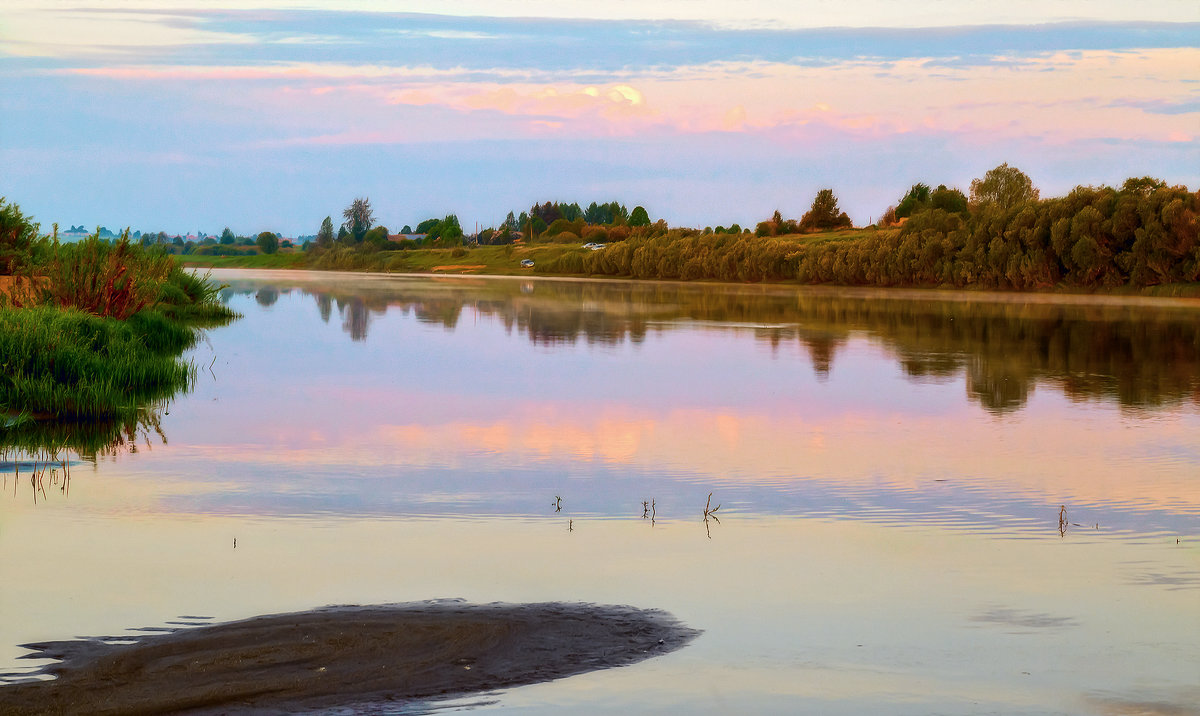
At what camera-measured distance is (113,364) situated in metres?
19.0

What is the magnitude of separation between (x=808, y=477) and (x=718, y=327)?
90.0 ft

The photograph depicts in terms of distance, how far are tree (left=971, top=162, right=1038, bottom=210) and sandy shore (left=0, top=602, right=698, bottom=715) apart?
123 metres

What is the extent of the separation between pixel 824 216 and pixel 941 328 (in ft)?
360

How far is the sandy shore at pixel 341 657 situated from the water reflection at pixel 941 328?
1284 cm

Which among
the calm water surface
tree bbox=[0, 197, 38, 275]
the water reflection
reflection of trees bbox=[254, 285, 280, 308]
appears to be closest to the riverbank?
reflection of trees bbox=[254, 285, 280, 308]

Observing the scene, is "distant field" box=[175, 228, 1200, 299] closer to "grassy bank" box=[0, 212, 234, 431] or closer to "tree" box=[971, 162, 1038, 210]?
"tree" box=[971, 162, 1038, 210]

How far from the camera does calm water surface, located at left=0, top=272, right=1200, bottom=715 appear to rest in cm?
661

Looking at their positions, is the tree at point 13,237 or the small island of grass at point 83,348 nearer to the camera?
the small island of grass at point 83,348

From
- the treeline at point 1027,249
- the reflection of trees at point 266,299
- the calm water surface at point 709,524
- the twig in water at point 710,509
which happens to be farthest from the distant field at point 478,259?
the twig in water at point 710,509

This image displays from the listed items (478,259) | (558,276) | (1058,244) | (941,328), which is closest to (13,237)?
(941,328)

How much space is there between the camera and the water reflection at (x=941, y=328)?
23.3 metres

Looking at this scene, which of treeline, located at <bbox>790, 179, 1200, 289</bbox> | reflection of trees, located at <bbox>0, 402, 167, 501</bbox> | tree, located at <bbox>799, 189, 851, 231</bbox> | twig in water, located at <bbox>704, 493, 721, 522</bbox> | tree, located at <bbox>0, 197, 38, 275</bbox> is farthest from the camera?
tree, located at <bbox>799, 189, 851, 231</bbox>

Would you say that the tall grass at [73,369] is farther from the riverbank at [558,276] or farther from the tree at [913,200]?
Result: the tree at [913,200]

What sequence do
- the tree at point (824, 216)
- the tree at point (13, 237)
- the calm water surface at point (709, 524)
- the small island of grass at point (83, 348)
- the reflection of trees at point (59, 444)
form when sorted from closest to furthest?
the calm water surface at point (709, 524) < the reflection of trees at point (59, 444) < the small island of grass at point (83, 348) < the tree at point (13, 237) < the tree at point (824, 216)
